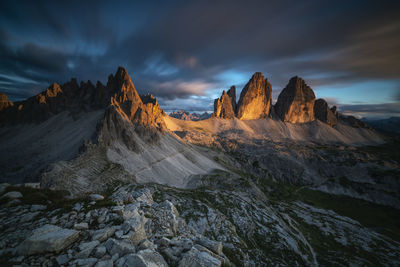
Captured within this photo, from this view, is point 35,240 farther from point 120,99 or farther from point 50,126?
point 50,126

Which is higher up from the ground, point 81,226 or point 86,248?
point 81,226

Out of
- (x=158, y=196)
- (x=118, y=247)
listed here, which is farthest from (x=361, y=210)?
(x=118, y=247)

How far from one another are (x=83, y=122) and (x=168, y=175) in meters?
72.8

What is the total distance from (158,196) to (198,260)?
34704 mm

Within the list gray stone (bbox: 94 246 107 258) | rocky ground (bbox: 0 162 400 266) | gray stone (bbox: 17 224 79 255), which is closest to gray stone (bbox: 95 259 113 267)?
rocky ground (bbox: 0 162 400 266)

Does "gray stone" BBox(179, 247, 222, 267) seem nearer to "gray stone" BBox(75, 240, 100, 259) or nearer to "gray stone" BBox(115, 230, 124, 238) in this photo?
"gray stone" BBox(115, 230, 124, 238)

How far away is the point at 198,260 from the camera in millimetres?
9492

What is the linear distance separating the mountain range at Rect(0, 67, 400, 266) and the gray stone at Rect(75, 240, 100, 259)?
0.16ft

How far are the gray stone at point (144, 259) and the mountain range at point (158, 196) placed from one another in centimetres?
8

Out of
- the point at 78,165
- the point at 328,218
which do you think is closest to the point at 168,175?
the point at 78,165

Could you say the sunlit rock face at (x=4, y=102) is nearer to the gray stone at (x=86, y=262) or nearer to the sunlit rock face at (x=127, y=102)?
the sunlit rock face at (x=127, y=102)

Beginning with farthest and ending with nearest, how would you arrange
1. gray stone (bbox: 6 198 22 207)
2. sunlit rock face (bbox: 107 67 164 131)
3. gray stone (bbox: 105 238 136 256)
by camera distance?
1. sunlit rock face (bbox: 107 67 164 131)
2. gray stone (bbox: 6 198 22 207)
3. gray stone (bbox: 105 238 136 256)

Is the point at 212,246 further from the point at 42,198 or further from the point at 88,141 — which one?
the point at 88,141

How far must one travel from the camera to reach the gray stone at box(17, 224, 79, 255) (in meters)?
6.94
